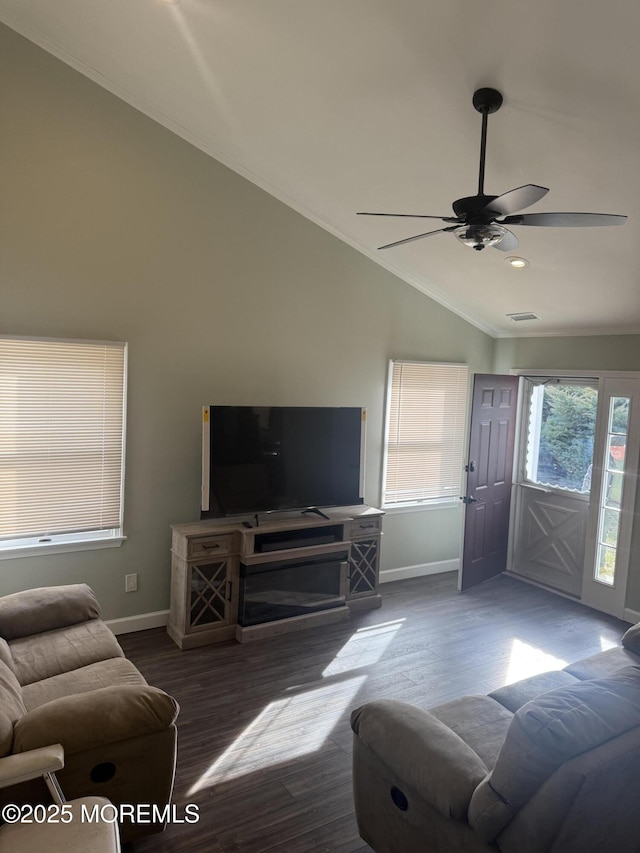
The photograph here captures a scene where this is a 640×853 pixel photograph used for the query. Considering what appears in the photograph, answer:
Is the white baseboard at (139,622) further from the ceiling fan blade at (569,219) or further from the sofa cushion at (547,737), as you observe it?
the ceiling fan blade at (569,219)

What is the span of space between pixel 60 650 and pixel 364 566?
2590 millimetres

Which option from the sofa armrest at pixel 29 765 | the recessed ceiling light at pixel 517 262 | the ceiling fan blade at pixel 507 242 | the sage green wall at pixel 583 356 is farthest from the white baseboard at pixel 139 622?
the sage green wall at pixel 583 356

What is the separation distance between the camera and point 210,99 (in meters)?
3.89

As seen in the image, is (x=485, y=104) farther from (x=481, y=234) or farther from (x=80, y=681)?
(x=80, y=681)

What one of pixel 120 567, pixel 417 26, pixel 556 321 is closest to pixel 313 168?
pixel 417 26

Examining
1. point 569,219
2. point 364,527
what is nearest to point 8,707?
point 569,219

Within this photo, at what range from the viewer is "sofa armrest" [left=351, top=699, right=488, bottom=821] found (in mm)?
1995

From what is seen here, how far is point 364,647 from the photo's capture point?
4.35m

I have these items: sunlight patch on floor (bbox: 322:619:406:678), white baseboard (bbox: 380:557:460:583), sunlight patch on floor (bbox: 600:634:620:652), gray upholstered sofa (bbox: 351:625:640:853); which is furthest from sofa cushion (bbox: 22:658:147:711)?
sunlight patch on floor (bbox: 600:634:620:652)

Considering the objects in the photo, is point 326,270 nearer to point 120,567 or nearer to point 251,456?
point 251,456

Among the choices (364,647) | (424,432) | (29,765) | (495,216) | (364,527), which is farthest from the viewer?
(424,432)

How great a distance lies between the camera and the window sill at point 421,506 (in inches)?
222

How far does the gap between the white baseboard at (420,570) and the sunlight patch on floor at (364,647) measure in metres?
0.85

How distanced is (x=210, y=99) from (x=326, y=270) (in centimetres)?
160
